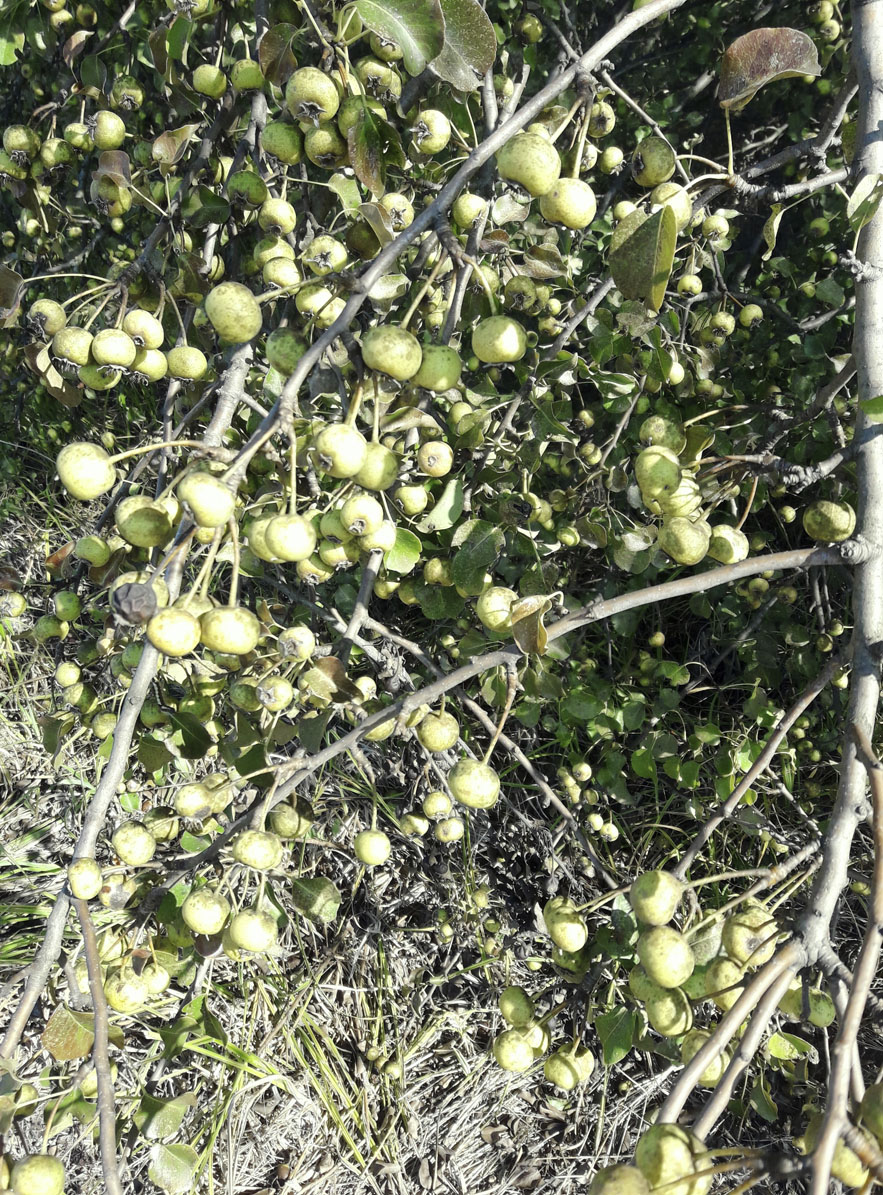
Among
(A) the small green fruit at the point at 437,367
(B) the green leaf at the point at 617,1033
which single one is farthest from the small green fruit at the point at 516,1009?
(A) the small green fruit at the point at 437,367

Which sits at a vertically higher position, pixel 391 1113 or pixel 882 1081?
pixel 882 1081

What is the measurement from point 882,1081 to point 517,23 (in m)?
2.36

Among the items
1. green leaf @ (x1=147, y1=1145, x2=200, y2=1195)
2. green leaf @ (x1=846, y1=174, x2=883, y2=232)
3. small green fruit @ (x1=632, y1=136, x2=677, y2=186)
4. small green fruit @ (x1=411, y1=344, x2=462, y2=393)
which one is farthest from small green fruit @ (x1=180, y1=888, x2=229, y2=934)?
green leaf @ (x1=846, y1=174, x2=883, y2=232)

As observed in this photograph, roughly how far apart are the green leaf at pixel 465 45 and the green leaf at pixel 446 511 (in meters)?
0.63

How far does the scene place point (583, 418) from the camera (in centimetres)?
204

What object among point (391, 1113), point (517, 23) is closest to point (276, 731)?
point (391, 1113)

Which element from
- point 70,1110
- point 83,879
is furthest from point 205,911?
point 70,1110

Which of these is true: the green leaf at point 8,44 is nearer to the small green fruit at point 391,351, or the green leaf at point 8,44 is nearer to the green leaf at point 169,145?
the green leaf at point 169,145

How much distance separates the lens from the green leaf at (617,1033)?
4.37ft

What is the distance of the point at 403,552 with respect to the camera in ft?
4.77

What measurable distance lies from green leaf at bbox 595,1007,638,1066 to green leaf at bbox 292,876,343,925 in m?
0.51

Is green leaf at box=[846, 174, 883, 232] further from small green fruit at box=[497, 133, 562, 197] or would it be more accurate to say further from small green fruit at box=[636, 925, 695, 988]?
small green fruit at box=[636, 925, 695, 988]

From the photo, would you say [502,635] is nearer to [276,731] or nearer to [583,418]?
[276,731]

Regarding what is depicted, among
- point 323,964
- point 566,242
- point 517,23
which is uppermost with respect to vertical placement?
point 517,23
